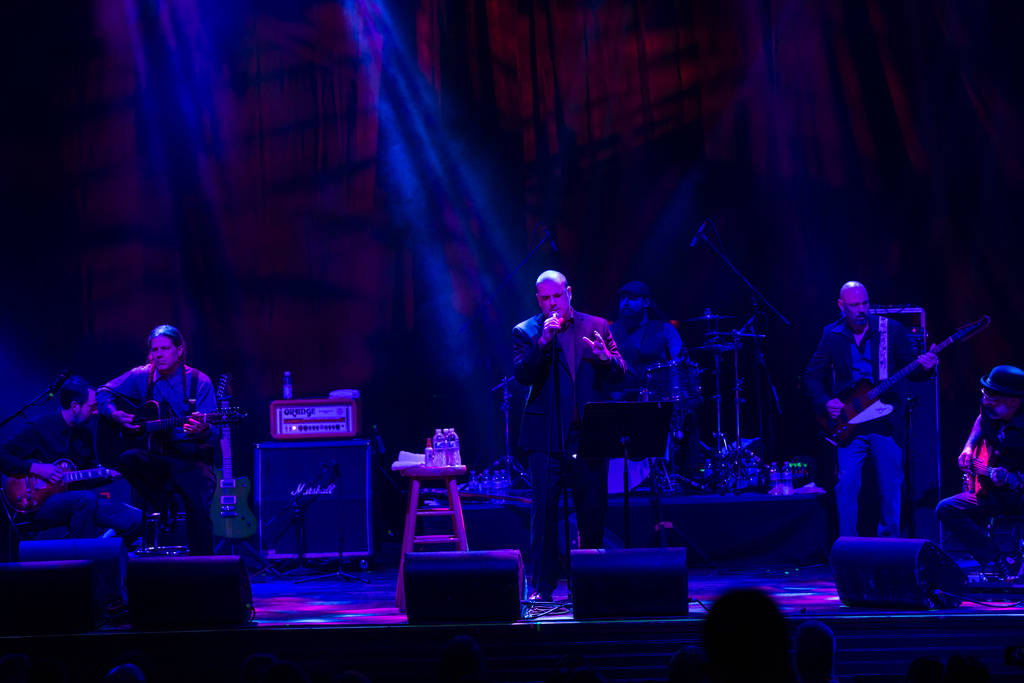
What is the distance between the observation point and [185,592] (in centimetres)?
591

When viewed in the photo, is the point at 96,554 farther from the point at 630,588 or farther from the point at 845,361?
the point at 845,361

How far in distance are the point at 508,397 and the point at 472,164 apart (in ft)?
7.96

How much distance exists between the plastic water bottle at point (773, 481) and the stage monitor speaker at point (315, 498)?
11.3 feet

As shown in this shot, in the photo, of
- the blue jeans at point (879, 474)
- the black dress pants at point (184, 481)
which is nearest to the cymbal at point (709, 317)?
the blue jeans at point (879, 474)

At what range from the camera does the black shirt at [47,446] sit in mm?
8242

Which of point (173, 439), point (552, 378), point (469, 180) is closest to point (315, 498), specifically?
point (173, 439)

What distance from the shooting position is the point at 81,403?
8.59m

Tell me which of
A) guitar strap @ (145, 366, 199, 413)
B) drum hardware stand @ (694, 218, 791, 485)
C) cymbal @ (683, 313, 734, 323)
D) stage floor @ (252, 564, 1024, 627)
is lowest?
stage floor @ (252, 564, 1024, 627)

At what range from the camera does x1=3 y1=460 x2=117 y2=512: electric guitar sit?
8.27m

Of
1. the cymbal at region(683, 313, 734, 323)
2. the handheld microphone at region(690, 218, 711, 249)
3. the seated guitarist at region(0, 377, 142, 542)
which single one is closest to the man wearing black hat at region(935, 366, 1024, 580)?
the cymbal at region(683, 313, 734, 323)

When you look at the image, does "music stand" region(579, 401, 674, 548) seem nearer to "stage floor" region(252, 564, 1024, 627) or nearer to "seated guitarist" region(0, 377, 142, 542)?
"stage floor" region(252, 564, 1024, 627)

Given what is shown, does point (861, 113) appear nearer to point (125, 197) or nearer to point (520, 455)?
point (520, 455)

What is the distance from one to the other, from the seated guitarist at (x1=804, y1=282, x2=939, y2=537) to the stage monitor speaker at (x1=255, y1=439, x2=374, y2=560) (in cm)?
387

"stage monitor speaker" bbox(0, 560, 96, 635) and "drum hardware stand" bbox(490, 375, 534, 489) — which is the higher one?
"drum hardware stand" bbox(490, 375, 534, 489)
